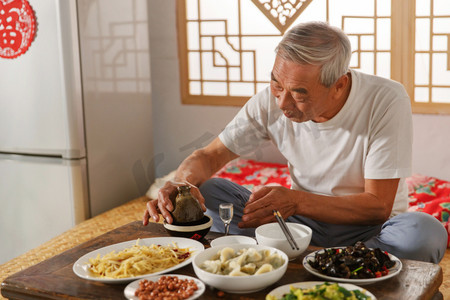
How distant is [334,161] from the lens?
230 centimetres

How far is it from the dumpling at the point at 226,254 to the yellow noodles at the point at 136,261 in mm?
164

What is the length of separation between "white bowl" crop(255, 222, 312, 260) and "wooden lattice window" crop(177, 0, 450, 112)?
79.1 inches

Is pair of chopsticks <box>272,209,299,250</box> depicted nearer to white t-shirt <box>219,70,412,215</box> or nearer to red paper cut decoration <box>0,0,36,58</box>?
white t-shirt <box>219,70,412,215</box>

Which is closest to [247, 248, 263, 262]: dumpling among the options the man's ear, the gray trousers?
the gray trousers

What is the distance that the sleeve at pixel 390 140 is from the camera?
214 centimetres

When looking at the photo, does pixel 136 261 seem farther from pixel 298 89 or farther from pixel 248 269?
pixel 298 89

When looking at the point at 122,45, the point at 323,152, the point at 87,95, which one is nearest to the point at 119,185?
the point at 87,95

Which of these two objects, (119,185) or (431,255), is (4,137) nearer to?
(119,185)

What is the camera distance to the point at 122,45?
3818mm

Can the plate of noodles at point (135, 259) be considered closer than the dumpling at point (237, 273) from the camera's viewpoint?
No

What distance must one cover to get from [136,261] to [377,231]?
3.41 ft

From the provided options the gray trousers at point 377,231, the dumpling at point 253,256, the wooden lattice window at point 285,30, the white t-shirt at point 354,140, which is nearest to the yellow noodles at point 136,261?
the dumpling at point 253,256

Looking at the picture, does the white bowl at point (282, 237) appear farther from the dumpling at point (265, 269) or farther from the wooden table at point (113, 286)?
the dumpling at point (265, 269)

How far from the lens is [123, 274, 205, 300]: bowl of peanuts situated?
1.46 m
